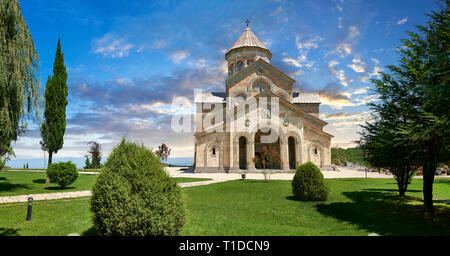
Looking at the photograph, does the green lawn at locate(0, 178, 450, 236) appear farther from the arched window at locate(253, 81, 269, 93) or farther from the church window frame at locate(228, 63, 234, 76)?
the church window frame at locate(228, 63, 234, 76)

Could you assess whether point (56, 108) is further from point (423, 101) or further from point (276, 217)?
point (423, 101)

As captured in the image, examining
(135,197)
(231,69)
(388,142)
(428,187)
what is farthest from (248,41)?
(135,197)

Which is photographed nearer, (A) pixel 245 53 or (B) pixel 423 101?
(B) pixel 423 101

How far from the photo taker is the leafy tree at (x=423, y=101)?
23.0ft

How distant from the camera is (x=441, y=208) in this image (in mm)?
8672

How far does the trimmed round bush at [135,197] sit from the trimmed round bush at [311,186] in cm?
791

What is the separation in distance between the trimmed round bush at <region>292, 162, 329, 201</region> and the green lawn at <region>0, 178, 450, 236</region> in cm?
47

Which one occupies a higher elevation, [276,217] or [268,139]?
[268,139]

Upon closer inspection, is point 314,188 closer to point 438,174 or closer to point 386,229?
point 386,229

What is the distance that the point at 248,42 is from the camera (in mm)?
36469

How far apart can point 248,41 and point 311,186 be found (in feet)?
101

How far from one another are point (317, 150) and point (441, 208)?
20198mm

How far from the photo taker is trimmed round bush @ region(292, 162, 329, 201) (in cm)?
1084

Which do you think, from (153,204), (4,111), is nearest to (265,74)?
(4,111)
